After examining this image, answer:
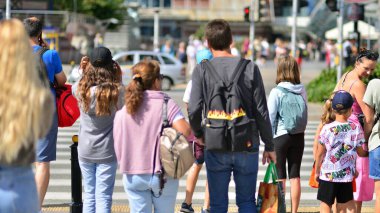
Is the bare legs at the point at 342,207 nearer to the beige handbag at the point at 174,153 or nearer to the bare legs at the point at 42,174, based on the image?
the beige handbag at the point at 174,153

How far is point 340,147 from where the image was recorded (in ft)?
28.0

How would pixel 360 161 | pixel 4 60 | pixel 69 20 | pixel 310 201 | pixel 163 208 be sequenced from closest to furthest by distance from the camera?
pixel 4 60, pixel 163 208, pixel 360 161, pixel 310 201, pixel 69 20

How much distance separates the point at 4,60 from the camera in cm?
508

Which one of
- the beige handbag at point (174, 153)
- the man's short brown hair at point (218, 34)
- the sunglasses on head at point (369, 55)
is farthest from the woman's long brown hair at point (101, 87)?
the sunglasses on head at point (369, 55)

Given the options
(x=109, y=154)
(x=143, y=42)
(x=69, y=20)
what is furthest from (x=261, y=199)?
(x=143, y=42)

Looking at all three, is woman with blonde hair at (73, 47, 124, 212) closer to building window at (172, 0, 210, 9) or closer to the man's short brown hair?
the man's short brown hair

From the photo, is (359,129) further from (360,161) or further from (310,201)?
(310,201)

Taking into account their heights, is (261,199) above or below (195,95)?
below

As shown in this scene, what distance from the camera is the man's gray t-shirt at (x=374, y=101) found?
8875mm

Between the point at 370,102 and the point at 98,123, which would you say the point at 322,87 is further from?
the point at 98,123

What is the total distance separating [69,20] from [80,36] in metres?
1.10

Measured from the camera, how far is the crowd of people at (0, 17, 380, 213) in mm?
5137

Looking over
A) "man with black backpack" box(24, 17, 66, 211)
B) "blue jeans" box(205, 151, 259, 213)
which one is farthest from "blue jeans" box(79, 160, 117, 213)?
"blue jeans" box(205, 151, 259, 213)

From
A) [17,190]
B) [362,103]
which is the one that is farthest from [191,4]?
[17,190]
